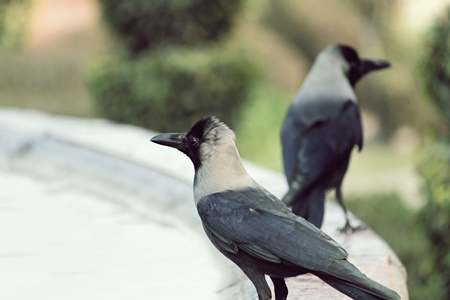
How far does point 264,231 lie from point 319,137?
1152 mm

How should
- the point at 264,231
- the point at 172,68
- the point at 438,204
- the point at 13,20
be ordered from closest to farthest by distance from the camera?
1. the point at 264,231
2. the point at 438,204
3. the point at 172,68
4. the point at 13,20

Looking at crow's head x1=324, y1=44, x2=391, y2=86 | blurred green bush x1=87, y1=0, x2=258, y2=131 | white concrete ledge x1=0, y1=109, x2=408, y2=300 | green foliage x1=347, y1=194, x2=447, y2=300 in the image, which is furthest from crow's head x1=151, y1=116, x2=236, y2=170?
blurred green bush x1=87, y1=0, x2=258, y2=131

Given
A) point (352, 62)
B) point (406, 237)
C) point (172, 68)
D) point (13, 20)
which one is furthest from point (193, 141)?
point (13, 20)

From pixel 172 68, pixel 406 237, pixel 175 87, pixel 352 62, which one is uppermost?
pixel 172 68

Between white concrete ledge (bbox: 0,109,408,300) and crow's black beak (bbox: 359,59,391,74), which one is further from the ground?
crow's black beak (bbox: 359,59,391,74)

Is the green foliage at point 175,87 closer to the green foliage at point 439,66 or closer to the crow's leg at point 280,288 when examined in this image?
the green foliage at point 439,66

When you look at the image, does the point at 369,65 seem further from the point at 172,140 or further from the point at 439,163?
the point at 172,140

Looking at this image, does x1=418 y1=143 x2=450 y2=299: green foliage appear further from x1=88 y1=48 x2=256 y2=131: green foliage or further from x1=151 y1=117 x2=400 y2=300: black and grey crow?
x1=88 y1=48 x2=256 y2=131: green foliage

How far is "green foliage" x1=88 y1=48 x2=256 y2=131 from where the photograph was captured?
26.3ft

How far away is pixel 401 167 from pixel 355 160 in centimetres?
61

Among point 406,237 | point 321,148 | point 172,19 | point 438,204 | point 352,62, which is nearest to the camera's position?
point 321,148

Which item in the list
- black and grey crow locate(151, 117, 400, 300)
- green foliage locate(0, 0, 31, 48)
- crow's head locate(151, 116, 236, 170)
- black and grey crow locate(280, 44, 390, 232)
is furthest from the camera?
green foliage locate(0, 0, 31, 48)

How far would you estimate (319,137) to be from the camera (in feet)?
10.3

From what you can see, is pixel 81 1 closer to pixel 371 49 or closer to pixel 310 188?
pixel 371 49
